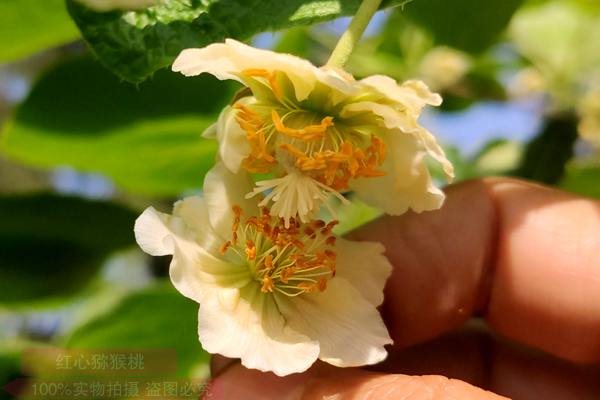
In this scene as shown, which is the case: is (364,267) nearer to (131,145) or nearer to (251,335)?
(251,335)

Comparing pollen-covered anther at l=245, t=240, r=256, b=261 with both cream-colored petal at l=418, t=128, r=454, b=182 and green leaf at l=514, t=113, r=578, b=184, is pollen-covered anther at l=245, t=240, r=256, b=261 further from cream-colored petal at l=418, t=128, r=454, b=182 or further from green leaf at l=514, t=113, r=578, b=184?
green leaf at l=514, t=113, r=578, b=184

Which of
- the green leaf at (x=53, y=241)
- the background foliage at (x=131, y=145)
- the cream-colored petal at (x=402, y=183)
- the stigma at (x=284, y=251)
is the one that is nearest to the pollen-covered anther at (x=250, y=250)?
the stigma at (x=284, y=251)

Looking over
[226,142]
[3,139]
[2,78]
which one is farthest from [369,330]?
[2,78]

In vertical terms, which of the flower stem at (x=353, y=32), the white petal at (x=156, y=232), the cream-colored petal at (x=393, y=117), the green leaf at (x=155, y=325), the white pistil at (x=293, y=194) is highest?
the flower stem at (x=353, y=32)

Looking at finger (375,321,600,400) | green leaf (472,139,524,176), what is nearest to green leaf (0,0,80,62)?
finger (375,321,600,400)

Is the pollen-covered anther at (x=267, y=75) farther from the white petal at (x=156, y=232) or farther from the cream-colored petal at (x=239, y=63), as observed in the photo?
the white petal at (x=156, y=232)
